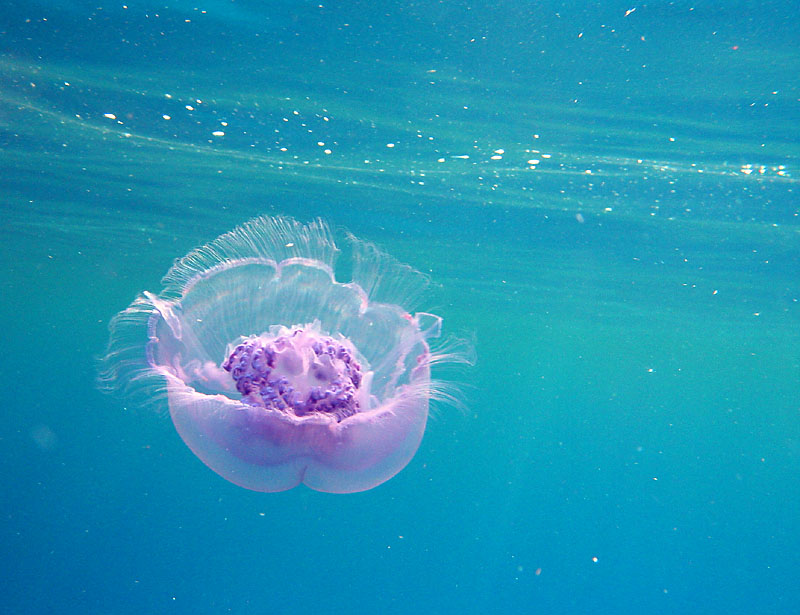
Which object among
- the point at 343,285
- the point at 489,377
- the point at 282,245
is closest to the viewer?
the point at 282,245

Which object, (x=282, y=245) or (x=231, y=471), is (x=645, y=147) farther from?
(x=231, y=471)

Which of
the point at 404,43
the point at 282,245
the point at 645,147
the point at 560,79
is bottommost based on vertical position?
the point at 282,245

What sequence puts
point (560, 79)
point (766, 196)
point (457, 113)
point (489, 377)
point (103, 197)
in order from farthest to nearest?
point (489, 377), point (103, 197), point (766, 196), point (457, 113), point (560, 79)

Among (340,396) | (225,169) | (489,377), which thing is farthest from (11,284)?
(489,377)

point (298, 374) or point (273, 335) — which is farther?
point (273, 335)

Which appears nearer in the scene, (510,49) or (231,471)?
(231,471)

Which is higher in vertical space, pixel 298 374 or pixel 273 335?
pixel 273 335

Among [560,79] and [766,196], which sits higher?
[766,196]
